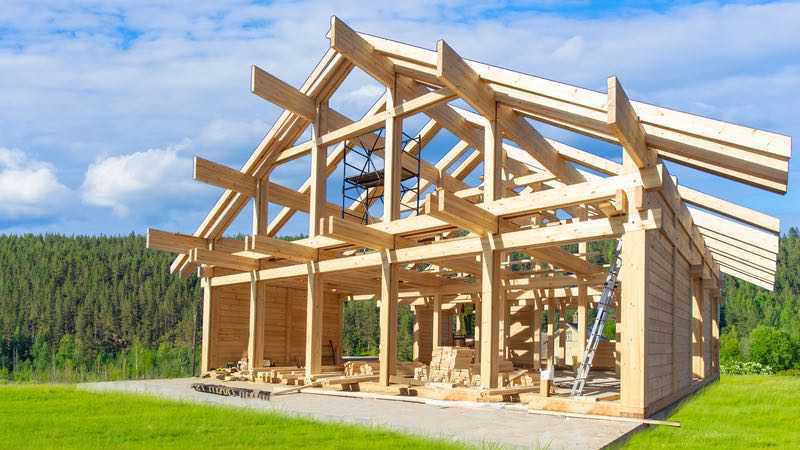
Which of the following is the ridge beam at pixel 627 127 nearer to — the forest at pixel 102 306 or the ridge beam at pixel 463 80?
the ridge beam at pixel 463 80

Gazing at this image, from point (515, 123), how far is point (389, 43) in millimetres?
2912

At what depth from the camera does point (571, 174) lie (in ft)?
52.2

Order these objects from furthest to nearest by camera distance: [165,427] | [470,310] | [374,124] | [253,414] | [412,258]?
[470,310] → [374,124] → [412,258] → [253,414] → [165,427]

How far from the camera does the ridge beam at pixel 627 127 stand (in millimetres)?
8492

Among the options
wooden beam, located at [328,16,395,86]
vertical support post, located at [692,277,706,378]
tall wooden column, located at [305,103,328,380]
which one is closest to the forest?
vertical support post, located at [692,277,706,378]

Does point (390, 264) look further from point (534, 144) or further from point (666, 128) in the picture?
point (666, 128)

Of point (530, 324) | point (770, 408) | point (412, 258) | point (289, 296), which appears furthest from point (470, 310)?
point (770, 408)

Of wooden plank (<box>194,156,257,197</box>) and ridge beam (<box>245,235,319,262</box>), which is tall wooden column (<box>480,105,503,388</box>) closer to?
ridge beam (<box>245,235,319,262</box>)

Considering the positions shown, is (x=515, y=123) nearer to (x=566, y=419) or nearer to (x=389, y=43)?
(x=389, y=43)

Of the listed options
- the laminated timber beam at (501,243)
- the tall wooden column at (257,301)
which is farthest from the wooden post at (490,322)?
the tall wooden column at (257,301)

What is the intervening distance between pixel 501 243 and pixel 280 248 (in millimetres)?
5111

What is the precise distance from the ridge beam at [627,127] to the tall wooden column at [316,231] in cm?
760

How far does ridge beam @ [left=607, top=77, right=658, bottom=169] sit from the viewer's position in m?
8.49

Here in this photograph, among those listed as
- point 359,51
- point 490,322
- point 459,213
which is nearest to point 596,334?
point 490,322
